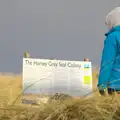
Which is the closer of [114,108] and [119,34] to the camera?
[114,108]

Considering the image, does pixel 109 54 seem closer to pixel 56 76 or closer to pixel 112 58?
pixel 112 58

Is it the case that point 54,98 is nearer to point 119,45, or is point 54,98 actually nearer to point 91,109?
point 91,109

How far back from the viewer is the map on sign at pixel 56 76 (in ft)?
12.6

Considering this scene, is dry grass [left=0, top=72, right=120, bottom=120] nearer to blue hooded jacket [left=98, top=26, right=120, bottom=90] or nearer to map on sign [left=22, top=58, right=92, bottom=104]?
map on sign [left=22, top=58, right=92, bottom=104]

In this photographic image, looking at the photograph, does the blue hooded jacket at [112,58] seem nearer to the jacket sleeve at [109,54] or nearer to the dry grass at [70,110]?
the jacket sleeve at [109,54]

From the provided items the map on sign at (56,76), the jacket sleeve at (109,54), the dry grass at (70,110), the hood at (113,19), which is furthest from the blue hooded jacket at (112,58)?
the dry grass at (70,110)

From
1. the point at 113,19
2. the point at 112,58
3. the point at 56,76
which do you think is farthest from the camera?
the point at 113,19

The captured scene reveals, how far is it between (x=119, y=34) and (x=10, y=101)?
2.05 m

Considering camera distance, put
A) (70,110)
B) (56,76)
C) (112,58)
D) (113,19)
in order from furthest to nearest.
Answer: (113,19)
(112,58)
(56,76)
(70,110)

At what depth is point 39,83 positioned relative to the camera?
3.78 meters

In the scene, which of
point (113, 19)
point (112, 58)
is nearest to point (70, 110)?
point (112, 58)

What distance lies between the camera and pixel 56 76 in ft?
13.1

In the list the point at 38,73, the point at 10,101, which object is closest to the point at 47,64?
the point at 38,73

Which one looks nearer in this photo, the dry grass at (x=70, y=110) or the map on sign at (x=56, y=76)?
the dry grass at (x=70, y=110)
